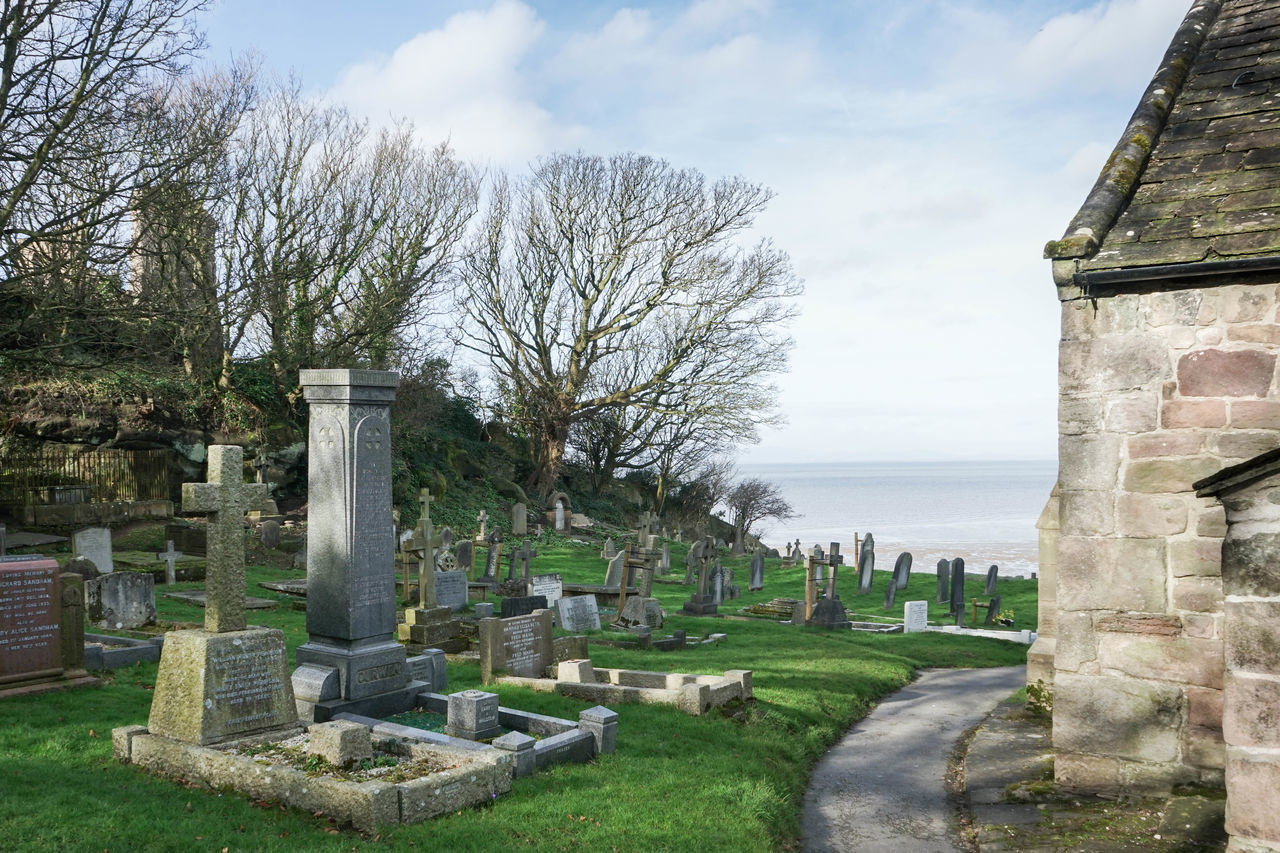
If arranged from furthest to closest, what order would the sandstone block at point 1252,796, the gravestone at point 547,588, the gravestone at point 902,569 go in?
the gravestone at point 902,569 → the gravestone at point 547,588 → the sandstone block at point 1252,796

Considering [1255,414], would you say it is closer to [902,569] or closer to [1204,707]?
[1204,707]

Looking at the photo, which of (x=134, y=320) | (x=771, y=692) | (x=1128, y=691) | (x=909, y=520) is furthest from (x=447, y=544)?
(x=909, y=520)

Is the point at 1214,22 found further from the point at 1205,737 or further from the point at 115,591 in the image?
the point at 115,591

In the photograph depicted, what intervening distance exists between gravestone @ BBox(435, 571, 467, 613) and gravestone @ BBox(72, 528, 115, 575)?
220 inches

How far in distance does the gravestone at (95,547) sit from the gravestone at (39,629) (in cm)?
766

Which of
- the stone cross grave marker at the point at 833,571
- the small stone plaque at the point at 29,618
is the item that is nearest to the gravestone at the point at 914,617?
the stone cross grave marker at the point at 833,571

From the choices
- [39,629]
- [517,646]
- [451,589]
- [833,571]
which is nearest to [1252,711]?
[517,646]

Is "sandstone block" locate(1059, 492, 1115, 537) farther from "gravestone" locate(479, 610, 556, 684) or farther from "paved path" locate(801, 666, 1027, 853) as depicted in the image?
"gravestone" locate(479, 610, 556, 684)

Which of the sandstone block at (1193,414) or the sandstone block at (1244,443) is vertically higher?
the sandstone block at (1193,414)

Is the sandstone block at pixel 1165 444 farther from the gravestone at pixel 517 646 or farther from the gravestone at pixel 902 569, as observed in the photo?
the gravestone at pixel 902 569

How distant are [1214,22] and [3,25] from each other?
14.8 metres

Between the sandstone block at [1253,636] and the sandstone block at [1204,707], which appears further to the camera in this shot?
the sandstone block at [1204,707]

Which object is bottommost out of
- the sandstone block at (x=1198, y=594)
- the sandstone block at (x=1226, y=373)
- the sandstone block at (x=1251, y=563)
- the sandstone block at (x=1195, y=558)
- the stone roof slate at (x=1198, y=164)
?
the sandstone block at (x=1198, y=594)

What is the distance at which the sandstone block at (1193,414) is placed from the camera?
254 inches
